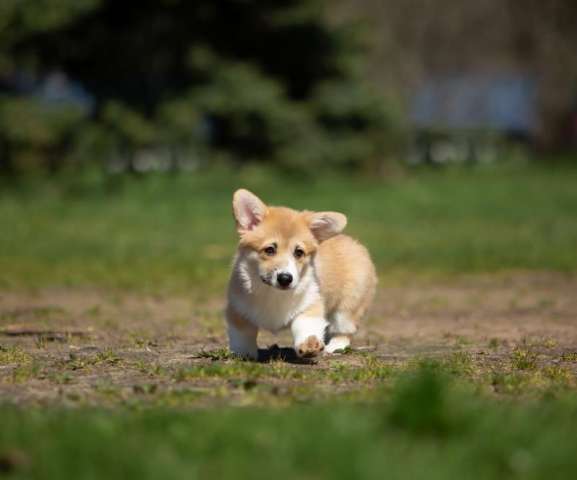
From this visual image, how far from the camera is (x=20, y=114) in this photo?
71.9 ft

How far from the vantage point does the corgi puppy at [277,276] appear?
6.30m

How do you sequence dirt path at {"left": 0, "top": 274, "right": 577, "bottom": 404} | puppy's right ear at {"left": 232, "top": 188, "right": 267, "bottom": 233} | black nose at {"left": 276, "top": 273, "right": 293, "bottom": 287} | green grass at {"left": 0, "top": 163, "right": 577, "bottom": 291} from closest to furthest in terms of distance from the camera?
dirt path at {"left": 0, "top": 274, "right": 577, "bottom": 404} → black nose at {"left": 276, "top": 273, "right": 293, "bottom": 287} → puppy's right ear at {"left": 232, "top": 188, "right": 267, "bottom": 233} → green grass at {"left": 0, "top": 163, "right": 577, "bottom": 291}

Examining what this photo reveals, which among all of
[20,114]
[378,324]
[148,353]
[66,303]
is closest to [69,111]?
[20,114]

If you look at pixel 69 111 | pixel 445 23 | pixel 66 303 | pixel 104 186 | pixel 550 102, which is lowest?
pixel 66 303

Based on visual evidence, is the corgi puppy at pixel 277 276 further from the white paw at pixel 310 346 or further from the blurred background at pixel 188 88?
the blurred background at pixel 188 88

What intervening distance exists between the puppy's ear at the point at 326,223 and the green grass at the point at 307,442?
7.00ft

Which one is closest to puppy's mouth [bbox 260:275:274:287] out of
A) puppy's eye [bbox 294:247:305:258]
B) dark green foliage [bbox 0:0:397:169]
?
puppy's eye [bbox 294:247:305:258]

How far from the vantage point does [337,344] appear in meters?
7.38

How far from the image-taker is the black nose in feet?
20.0

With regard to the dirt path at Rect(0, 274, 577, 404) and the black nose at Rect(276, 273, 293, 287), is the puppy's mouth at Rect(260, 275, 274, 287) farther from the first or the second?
the dirt path at Rect(0, 274, 577, 404)

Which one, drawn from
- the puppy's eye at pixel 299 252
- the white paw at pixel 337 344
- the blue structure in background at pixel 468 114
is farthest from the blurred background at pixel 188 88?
the puppy's eye at pixel 299 252

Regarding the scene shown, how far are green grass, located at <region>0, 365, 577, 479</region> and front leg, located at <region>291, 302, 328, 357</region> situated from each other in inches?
58.9

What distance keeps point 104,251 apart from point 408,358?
10.0 metres

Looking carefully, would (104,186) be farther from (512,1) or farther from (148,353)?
(512,1)
